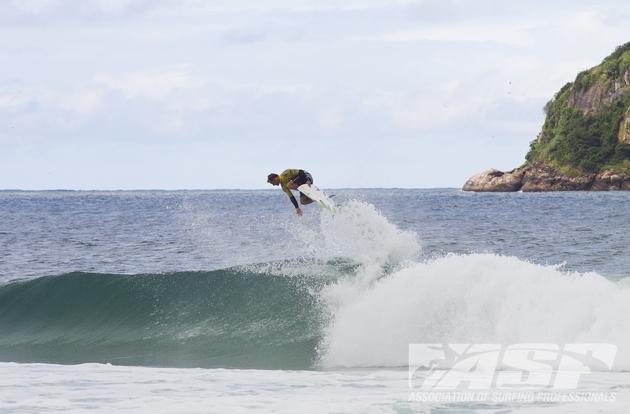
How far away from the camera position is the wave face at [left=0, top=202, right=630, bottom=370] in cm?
1381

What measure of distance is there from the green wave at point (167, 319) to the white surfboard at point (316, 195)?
67.2 inches

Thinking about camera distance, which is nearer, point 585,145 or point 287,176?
point 287,176

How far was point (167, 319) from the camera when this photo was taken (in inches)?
709

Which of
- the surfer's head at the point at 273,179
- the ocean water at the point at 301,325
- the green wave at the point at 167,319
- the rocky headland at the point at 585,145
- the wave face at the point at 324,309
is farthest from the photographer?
the rocky headland at the point at 585,145

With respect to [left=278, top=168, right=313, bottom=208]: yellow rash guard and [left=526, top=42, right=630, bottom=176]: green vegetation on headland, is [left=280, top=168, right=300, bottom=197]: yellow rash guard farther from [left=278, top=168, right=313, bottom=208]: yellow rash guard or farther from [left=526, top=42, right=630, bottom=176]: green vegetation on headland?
[left=526, top=42, right=630, bottom=176]: green vegetation on headland

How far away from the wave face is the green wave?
3cm

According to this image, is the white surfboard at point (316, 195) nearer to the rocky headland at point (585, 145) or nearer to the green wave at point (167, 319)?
the green wave at point (167, 319)

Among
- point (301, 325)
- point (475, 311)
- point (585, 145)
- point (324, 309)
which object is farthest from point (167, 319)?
point (585, 145)

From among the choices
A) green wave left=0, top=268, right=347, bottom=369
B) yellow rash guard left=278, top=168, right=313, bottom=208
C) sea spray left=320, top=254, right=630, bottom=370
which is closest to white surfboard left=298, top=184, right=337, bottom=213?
yellow rash guard left=278, top=168, right=313, bottom=208

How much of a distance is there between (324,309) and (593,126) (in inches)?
4141

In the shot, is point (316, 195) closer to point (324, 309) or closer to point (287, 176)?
point (287, 176)

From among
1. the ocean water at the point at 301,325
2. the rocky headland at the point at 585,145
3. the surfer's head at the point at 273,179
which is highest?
the rocky headland at the point at 585,145

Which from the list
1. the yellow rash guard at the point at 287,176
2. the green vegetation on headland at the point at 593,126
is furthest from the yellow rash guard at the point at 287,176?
the green vegetation on headland at the point at 593,126

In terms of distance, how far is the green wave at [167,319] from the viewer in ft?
50.4
